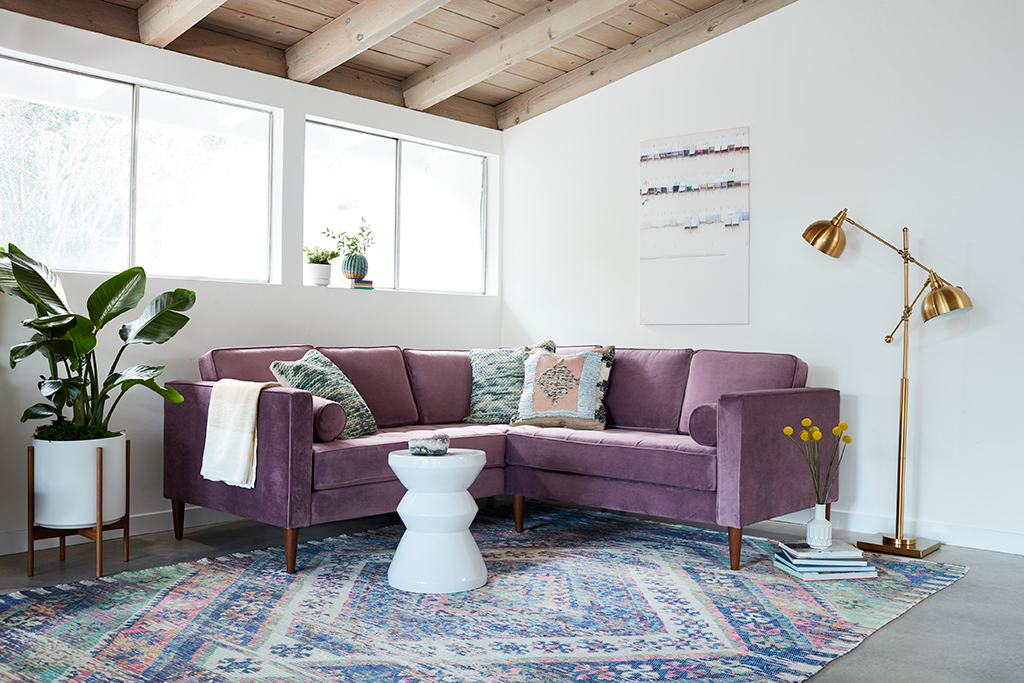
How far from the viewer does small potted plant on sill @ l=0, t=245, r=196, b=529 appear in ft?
10.6

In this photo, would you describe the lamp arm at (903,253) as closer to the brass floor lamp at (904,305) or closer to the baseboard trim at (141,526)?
the brass floor lamp at (904,305)

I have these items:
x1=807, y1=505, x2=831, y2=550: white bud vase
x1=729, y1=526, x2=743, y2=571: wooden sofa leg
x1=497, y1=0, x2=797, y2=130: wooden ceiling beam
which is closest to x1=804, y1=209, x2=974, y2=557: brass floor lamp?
x1=807, y1=505, x2=831, y2=550: white bud vase

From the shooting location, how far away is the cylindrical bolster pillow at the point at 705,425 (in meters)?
3.49

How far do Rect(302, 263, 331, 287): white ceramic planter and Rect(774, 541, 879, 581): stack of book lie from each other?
285cm

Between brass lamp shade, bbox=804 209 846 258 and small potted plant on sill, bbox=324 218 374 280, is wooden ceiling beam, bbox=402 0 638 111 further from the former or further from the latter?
brass lamp shade, bbox=804 209 846 258

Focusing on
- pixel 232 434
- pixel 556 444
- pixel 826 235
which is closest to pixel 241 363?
pixel 232 434

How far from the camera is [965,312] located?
3961 millimetres

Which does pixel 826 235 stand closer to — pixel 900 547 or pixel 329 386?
pixel 900 547

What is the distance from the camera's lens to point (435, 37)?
15.8 feet

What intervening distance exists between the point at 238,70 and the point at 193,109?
0.31 metres

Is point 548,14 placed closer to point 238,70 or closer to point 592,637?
point 238,70

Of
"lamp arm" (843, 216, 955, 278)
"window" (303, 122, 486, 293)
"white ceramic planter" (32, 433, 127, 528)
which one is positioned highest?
"window" (303, 122, 486, 293)

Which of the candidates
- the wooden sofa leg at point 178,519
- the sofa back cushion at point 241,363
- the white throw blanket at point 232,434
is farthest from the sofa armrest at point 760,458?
the wooden sofa leg at point 178,519

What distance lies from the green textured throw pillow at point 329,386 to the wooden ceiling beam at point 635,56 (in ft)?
8.47
